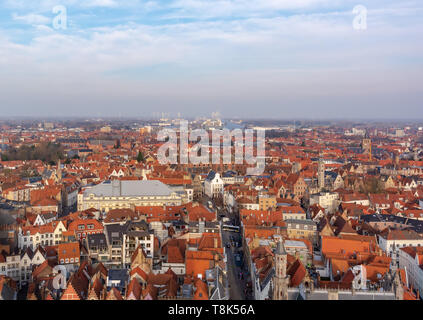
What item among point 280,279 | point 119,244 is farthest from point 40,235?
point 280,279

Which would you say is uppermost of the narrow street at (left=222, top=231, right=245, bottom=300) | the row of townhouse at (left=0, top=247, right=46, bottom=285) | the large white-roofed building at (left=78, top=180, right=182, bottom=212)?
the large white-roofed building at (left=78, top=180, right=182, bottom=212)

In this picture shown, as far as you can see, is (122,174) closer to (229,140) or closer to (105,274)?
(105,274)

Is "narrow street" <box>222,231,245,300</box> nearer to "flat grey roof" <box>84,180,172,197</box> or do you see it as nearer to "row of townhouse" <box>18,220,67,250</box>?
"row of townhouse" <box>18,220,67,250</box>

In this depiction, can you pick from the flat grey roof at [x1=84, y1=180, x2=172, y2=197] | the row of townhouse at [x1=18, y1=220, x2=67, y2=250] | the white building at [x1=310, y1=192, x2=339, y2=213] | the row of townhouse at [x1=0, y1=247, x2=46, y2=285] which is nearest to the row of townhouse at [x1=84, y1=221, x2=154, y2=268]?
the row of townhouse at [x1=0, y1=247, x2=46, y2=285]

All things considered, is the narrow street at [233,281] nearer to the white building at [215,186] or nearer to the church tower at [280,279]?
the church tower at [280,279]

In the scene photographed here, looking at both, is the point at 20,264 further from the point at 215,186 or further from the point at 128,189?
the point at 215,186

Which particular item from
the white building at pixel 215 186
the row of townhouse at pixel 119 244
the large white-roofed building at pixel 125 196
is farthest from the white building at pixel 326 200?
the row of townhouse at pixel 119 244

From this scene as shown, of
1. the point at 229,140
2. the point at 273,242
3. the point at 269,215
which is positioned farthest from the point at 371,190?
the point at 229,140
